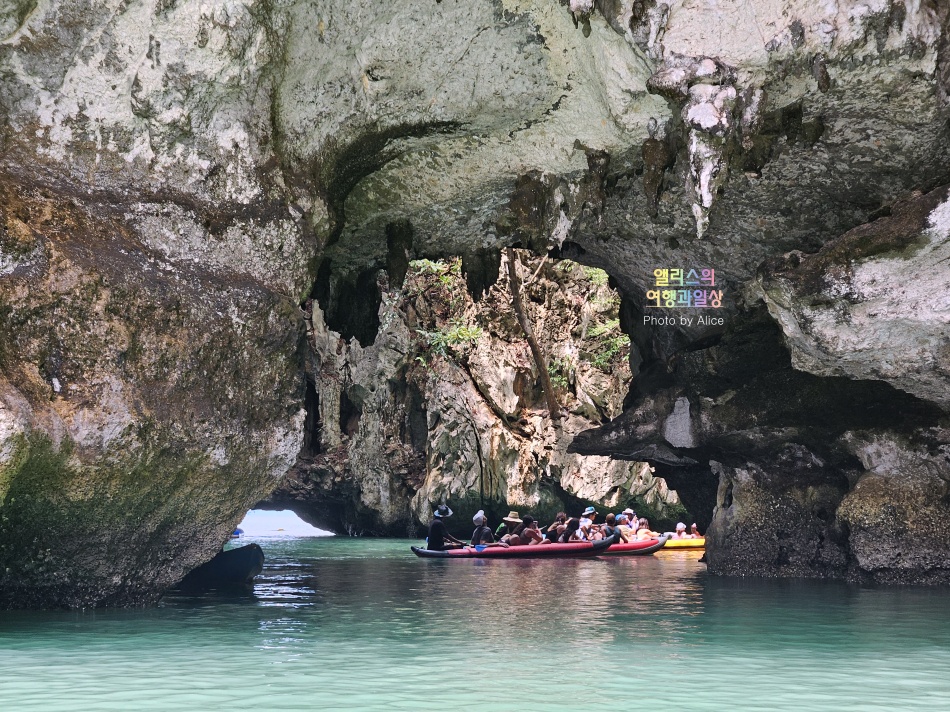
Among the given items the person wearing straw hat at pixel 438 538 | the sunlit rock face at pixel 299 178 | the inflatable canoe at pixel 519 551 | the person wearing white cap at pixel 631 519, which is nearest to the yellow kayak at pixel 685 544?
the person wearing white cap at pixel 631 519

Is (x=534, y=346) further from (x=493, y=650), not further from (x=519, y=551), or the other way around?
(x=493, y=650)

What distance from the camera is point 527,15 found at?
33.6 feet

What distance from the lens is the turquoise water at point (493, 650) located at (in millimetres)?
6637

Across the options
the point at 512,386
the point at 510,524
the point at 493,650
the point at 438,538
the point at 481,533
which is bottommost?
the point at 493,650

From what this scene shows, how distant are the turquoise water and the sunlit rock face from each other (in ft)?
5.07

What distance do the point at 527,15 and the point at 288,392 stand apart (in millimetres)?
4434

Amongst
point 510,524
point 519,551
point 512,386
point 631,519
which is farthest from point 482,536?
point 512,386

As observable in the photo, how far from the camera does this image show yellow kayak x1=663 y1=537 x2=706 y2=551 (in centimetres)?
2456

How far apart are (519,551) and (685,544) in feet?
16.5

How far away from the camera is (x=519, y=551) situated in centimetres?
2158

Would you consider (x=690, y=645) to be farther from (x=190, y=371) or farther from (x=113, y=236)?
(x=113, y=236)

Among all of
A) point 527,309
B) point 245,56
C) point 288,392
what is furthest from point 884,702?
point 527,309

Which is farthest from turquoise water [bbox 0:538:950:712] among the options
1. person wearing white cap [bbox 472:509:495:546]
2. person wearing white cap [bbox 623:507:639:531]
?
person wearing white cap [bbox 623:507:639:531]

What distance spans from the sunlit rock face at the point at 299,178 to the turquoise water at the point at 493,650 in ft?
5.07
